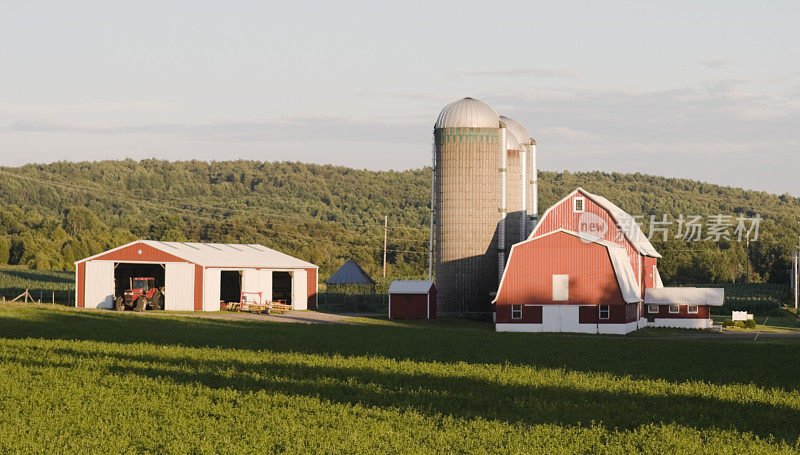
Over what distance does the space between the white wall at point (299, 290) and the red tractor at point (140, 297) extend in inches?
370

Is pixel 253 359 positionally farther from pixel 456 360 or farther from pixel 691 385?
pixel 691 385

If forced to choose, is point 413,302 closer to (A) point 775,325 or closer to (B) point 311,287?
(B) point 311,287

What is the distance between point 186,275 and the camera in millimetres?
64375

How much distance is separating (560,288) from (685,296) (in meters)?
11.5

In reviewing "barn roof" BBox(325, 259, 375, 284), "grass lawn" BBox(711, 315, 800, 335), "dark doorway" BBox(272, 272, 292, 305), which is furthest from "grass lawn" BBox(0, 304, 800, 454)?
"dark doorway" BBox(272, 272, 292, 305)

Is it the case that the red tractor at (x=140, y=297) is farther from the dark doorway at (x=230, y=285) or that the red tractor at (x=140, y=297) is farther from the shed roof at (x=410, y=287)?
the shed roof at (x=410, y=287)

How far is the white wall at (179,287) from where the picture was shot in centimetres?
6425

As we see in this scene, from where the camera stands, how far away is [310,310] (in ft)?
232

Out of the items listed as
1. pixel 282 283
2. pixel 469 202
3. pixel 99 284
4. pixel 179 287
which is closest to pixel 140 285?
pixel 179 287

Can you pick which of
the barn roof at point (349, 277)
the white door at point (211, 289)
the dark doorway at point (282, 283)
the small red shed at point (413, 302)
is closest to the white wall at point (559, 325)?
the small red shed at point (413, 302)

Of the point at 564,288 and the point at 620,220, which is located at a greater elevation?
the point at 620,220

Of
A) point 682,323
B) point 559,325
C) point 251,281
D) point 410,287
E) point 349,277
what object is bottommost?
point 682,323

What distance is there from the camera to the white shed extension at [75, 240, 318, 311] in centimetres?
6431

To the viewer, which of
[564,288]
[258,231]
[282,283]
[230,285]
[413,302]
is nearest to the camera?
[564,288]
